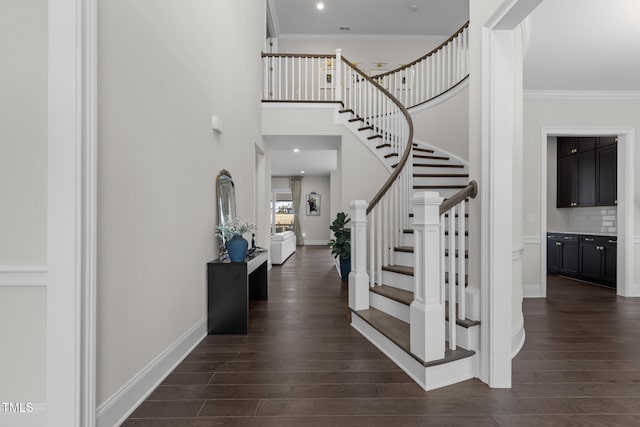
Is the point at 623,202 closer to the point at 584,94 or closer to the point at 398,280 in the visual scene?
the point at 584,94

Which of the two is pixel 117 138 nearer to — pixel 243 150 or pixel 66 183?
pixel 66 183

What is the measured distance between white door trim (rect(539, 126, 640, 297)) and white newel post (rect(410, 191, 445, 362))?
130 inches

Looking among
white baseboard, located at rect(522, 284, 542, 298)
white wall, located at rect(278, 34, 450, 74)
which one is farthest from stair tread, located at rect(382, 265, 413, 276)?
white wall, located at rect(278, 34, 450, 74)

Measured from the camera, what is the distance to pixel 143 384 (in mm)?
1906

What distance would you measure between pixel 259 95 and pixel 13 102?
4175 millimetres

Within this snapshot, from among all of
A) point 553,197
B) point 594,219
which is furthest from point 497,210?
point 553,197

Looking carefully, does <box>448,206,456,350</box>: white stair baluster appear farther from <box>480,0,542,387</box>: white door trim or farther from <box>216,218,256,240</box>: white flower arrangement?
<box>216,218,256,240</box>: white flower arrangement

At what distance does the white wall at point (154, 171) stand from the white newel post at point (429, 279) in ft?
5.41

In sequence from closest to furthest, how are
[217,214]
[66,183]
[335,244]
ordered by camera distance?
[66,183] < [217,214] < [335,244]

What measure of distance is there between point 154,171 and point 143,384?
126 centimetres

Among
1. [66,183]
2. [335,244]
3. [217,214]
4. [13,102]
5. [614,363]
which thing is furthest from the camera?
[335,244]

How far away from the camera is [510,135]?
6.86ft

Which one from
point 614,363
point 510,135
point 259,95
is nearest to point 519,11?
point 510,135

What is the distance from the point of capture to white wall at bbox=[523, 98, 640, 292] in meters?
4.56
